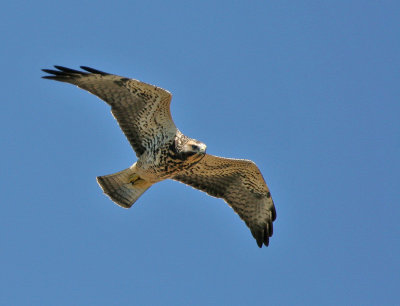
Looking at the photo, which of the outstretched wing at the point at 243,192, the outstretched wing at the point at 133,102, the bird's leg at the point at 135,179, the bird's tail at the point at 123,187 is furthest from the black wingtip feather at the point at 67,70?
the outstretched wing at the point at 243,192

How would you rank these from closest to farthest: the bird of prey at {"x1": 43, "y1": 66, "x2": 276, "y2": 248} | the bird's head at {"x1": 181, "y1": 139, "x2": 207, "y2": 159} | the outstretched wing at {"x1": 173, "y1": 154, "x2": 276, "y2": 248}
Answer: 1. the bird's head at {"x1": 181, "y1": 139, "x2": 207, "y2": 159}
2. the bird of prey at {"x1": 43, "y1": 66, "x2": 276, "y2": 248}
3. the outstretched wing at {"x1": 173, "y1": 154, "x2": 276, "y2": 248}

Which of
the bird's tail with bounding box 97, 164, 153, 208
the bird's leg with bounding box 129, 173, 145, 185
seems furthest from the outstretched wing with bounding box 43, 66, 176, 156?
the bird's tail with bounding box 97, 164, 153, 208

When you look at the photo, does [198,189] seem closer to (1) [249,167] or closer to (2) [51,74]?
(1) [249,167]

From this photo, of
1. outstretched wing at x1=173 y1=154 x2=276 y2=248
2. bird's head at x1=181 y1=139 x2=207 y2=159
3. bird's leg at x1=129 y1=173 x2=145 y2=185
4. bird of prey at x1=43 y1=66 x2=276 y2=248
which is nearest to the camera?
bird's head at x1=181 y1=139 x2=207 y2=159

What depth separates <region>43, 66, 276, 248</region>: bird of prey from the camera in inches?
559

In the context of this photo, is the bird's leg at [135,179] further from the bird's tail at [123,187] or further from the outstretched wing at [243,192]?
the outstretched wing at [243,192]

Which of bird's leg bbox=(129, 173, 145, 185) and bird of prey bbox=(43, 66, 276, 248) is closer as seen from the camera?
bird of prey bbox=(43, 66, 276, 248)

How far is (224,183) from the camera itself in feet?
51.3

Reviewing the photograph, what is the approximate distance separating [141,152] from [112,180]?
0.82m

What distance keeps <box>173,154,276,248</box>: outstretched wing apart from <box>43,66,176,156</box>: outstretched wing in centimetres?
118

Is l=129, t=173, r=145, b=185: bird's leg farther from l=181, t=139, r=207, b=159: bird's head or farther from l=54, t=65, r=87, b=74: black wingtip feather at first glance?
l=54, t=65, r=87, b=74: black wingtip feather

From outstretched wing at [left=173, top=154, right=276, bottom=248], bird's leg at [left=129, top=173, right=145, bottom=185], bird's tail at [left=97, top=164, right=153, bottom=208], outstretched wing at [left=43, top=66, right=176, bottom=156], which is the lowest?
bird's tail at [left=97, top=164, right=153, bottom=208]

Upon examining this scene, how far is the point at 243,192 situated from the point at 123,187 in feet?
7.39

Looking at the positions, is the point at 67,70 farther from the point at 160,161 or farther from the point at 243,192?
the point at 243,192
